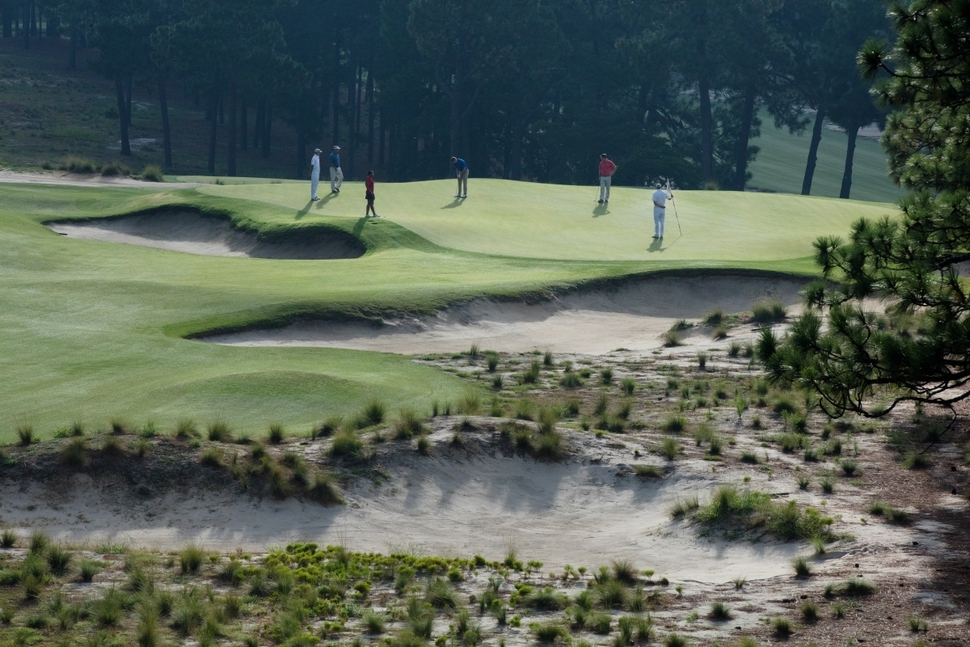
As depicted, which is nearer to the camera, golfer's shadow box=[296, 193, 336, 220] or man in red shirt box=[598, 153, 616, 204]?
golfer's shadow box=[296, 193, 336, 220]

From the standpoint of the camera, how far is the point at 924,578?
12000mm

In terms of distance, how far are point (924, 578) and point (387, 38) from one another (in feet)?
269

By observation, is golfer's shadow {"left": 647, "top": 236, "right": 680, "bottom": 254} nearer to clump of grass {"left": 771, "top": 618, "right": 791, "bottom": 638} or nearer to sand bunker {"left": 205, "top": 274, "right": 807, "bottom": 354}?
sand bunker {"left": 205, "top": 274, "right": 807, "bottom": 354}

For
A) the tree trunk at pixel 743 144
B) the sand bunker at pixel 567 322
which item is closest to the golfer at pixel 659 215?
the sand bunker at pixel 567 322

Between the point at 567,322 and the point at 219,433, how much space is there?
1471cm

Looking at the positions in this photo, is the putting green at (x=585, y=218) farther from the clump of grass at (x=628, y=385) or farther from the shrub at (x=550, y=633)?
the shrub at (x=550, y=633)

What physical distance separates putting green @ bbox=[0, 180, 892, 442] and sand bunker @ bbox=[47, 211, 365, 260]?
0.72 meters

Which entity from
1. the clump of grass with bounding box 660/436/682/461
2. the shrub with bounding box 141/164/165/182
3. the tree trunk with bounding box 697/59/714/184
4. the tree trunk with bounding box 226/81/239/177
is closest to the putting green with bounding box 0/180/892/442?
the clump of grass with bounding box 660/436/682/461

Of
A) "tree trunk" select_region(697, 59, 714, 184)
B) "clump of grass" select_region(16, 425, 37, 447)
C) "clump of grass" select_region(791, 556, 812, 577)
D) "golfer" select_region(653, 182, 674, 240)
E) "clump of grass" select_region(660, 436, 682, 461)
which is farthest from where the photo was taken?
"tree trunk" select_region(697, 59, 714, 184)

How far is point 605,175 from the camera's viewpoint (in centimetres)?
4631

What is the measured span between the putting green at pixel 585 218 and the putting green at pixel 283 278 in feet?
0.41

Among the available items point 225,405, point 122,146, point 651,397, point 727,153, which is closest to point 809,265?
point 651,397

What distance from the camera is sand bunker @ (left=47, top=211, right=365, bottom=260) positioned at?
3825 cm

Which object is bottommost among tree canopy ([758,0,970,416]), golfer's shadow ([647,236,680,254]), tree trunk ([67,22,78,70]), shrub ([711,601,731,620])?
shrub ([711,601,731,620])
